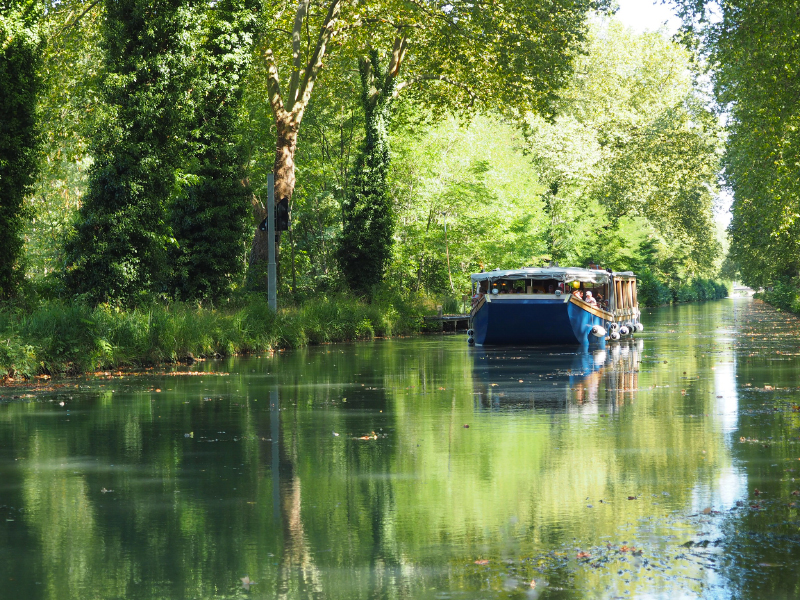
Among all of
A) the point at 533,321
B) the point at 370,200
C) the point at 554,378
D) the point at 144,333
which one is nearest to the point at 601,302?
the point at 533,321

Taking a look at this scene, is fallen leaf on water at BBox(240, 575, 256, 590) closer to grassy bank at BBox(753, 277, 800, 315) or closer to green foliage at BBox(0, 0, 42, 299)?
green foliage at BBox(0, 0, 42, 299)

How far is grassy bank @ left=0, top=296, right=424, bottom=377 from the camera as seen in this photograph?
66.7 ft

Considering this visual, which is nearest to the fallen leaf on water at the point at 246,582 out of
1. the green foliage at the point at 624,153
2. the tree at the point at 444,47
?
the tree at the point at 444,47

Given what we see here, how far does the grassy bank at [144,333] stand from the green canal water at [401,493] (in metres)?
2.85

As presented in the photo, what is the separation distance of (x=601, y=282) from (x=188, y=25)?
16132 millimetres

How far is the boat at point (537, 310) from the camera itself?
1245 inches

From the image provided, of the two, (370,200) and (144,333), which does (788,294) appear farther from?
(144,333)

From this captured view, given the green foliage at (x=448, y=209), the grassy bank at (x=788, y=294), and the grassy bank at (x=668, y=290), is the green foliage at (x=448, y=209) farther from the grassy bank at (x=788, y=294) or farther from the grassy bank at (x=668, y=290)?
the grassy bank at (x=668, y=290)

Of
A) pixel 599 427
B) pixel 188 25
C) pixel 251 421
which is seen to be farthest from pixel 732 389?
pixel 188 25

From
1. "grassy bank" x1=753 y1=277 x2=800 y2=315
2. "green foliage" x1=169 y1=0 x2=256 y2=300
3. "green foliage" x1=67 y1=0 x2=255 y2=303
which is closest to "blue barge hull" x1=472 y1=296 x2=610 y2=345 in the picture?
"green foliage" x1=169 y1=0 x2=256 y2=300

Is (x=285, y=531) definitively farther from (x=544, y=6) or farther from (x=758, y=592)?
(x=544, y=6)

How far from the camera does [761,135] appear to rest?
88.1ft

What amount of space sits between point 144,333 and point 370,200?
19.3m

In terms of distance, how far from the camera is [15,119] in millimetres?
23969
